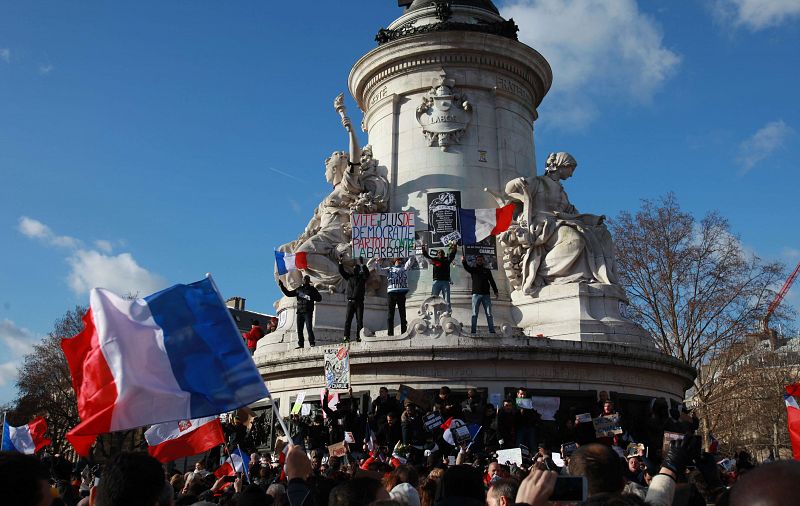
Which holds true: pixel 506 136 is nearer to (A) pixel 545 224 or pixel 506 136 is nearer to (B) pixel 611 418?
(A) pixel 545 224

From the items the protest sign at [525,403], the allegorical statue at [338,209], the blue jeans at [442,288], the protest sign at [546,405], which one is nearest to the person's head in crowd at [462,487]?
the protest sign at [525,403]

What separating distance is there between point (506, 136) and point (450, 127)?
1.71 m

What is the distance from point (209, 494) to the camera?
301 inches

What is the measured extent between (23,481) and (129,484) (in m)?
0.64

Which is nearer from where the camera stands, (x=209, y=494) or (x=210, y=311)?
(x=210, y=311)

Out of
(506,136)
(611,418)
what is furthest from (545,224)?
(611,418)

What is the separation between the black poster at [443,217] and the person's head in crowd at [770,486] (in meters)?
18.7

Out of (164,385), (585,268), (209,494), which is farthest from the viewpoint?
(585,268)

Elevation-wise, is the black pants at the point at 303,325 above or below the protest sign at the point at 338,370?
above

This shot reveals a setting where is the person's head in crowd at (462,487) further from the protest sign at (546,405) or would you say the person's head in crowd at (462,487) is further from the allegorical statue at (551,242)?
the allegorical statue at (551,242)

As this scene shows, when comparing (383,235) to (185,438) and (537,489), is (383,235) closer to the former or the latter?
(185,438)

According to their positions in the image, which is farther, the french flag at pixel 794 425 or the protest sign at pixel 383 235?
the protest sign at pixel 383 235

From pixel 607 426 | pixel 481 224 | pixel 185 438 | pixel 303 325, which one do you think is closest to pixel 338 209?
pixel 481 224

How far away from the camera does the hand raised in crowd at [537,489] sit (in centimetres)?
339
